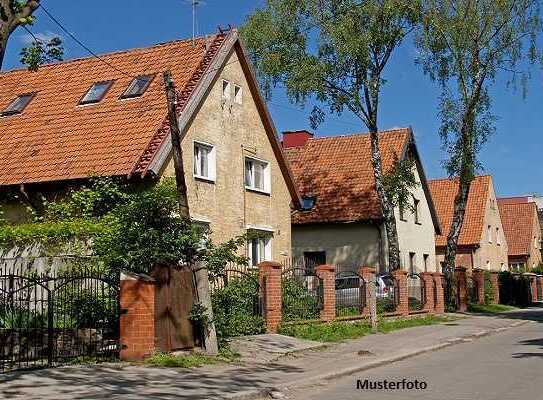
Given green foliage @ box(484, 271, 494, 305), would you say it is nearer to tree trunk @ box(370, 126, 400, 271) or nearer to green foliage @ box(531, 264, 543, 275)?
tree trunk @ box(370, 126, 400, 271)

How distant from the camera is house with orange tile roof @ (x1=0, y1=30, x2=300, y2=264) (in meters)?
21.2

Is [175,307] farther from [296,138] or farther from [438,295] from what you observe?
[296,138]

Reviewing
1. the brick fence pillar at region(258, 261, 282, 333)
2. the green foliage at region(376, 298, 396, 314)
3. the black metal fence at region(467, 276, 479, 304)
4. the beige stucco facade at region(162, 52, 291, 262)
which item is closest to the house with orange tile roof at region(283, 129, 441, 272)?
the black metal fence at region(467, 276, 479, 304)

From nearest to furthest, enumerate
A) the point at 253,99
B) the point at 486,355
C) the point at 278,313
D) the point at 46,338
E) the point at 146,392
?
the point at 146,392, the point at 46,338, the point at 486,355, the point at 278,313, the point at 253,99

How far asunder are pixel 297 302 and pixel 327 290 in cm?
125

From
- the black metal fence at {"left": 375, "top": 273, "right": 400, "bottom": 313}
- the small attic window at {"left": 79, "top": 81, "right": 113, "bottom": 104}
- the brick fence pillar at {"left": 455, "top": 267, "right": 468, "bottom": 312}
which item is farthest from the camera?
the brick fence pillar at {"left": 455, "top": 267, "right": 468, "bottom": 312}

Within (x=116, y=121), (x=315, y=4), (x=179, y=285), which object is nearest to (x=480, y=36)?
(x=315, y=4)

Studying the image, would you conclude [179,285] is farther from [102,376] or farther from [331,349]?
Answer: [331,349]

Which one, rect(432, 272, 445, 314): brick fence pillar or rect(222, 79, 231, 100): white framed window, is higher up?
rect(222, 79, 231, 100): white framed window

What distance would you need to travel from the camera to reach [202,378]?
1244 centimetres

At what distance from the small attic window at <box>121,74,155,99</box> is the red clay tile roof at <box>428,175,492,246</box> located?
1061 inches

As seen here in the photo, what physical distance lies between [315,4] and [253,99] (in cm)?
528

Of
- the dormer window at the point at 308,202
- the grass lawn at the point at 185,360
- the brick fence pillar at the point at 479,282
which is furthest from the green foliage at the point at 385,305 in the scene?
the brick fence pillar at the point at 479,282

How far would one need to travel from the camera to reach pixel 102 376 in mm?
Answer: 12094
